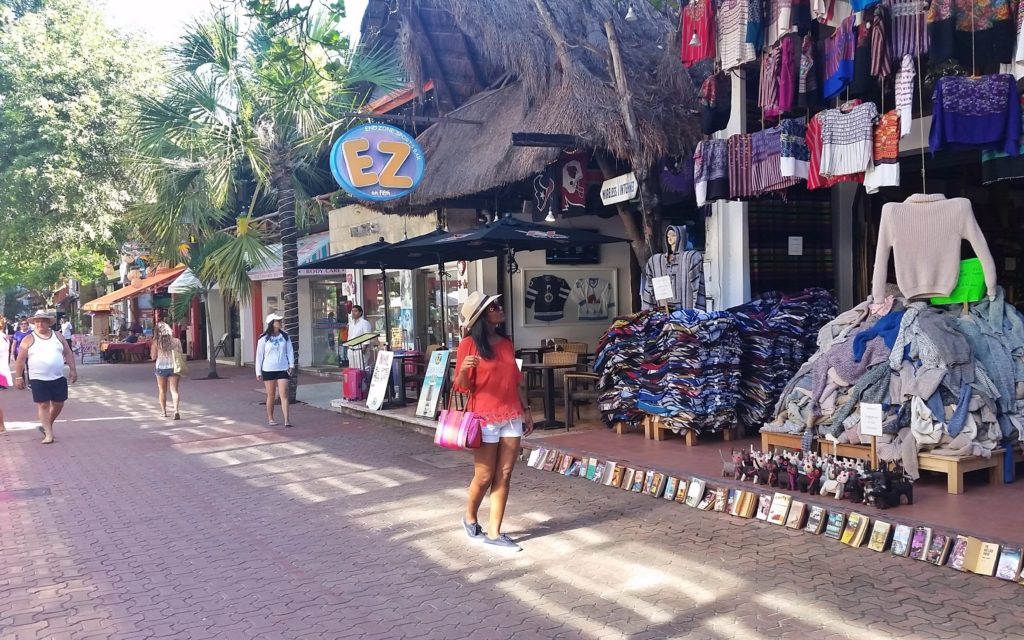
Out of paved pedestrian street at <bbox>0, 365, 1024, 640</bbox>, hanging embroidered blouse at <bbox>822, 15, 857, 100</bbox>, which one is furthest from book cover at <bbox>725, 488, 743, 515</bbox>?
hanging embroidered blouse at <bbox>822, 15, 857, 100</bbox>

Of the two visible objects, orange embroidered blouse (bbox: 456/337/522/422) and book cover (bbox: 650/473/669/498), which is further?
book cover (bbox: 650/473/669/498)

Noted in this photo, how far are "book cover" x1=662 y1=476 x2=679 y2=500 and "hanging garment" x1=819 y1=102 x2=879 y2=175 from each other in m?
3.02

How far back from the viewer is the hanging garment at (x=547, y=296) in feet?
44.3

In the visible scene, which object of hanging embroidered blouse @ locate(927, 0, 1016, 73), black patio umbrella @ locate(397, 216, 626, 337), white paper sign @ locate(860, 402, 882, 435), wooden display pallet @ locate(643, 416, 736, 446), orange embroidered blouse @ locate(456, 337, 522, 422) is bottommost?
wooden display pallet @ locate(643, 416, 736, 446)

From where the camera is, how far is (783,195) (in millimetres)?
8703

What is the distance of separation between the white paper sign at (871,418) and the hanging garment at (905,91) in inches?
90.4

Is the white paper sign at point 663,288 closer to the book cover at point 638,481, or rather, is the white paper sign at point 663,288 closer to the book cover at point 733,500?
the book cover at point 638,481

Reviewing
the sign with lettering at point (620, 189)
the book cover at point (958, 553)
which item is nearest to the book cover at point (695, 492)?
the book cover at point (958, 553)

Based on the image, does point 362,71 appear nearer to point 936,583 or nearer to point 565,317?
point 565,317

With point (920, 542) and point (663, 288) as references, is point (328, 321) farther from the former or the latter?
point (920, 542)

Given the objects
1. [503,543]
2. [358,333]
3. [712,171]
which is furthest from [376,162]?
[503,543]

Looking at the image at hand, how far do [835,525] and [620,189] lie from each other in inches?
208

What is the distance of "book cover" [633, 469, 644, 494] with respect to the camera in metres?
7.42

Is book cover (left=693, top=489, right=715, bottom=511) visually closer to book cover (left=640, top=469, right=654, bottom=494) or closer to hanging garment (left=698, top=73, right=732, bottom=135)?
book cover (left=640, top=469, right=654, bottom=494)
